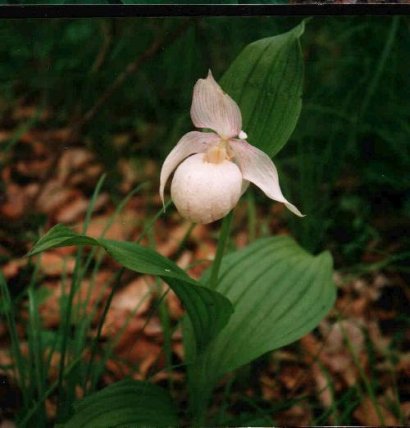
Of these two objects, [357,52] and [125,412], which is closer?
[125,412]

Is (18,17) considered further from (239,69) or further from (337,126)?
(337,126)

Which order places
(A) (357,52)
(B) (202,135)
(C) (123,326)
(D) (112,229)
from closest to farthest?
(B) (202,135)
(C) (123,326)
(A) (357,52)
(D) (112,229)

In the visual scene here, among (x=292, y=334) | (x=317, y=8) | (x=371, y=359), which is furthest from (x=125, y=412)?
(x=317, y=8)

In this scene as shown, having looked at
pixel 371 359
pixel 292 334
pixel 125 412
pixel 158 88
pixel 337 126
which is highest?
pixel 158 88

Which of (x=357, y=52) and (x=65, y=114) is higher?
(x=357, y=52)

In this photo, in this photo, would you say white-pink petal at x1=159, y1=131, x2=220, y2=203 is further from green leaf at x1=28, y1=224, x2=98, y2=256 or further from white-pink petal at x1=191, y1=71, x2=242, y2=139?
green leaf at x1=28, y1=224, x2=98, y2=256

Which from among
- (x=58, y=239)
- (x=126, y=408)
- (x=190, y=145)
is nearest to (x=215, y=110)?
(x=190, y=145)

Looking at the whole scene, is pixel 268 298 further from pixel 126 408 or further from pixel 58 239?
pixel 58 239
